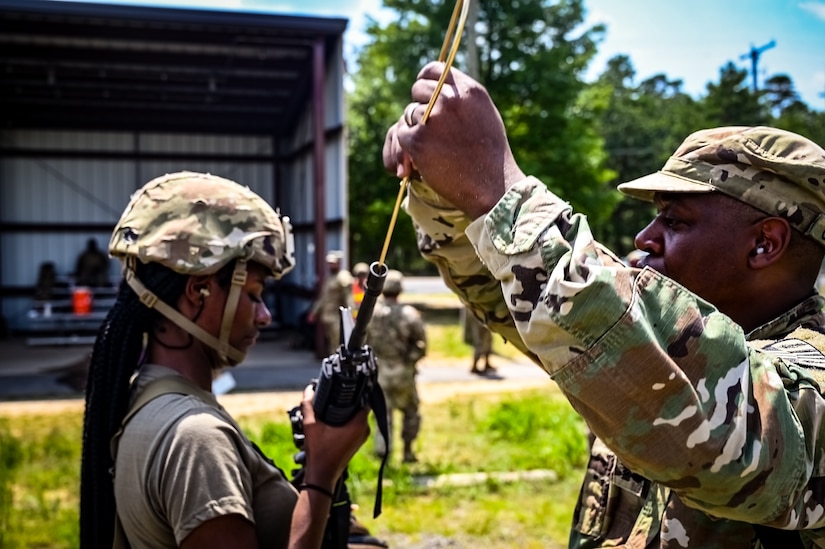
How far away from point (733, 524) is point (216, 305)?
142cm

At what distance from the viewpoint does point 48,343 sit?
17.0 meters

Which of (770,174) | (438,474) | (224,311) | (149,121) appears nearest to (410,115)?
(770,174)

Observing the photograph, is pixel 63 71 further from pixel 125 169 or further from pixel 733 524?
pixel 733 524

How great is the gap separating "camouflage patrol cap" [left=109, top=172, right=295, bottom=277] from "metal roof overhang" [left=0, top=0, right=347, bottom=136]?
12.3 m

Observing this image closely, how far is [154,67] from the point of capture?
1605 centimetres

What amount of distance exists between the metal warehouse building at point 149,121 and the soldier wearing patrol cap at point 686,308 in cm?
1284

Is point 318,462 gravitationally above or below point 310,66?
below

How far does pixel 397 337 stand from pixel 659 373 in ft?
23.2

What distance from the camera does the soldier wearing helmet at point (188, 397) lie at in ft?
5.75

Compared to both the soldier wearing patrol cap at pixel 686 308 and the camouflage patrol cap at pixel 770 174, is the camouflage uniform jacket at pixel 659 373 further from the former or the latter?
the camouflage patrol cap at pixel 770 174

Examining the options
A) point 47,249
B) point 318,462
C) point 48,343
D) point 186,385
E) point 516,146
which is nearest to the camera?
point 318,462

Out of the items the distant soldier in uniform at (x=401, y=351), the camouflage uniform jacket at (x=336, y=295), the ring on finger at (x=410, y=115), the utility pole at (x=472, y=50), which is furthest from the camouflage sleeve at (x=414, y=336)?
the utility pole at (x=472, y=50)

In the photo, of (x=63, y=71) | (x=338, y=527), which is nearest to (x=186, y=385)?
(x=338, y=527)

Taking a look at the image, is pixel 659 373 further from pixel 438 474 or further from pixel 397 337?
pixel 397 337
